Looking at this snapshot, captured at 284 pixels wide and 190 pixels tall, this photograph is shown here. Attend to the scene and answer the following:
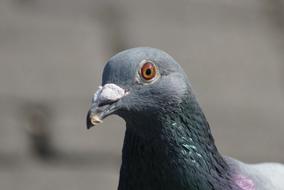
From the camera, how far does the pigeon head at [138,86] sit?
2.56 meters

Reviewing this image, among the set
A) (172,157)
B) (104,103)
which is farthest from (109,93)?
(172,157)

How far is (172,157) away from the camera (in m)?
2.75

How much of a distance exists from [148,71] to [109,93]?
145 millimetres

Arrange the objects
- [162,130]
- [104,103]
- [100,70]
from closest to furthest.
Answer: [104,103] < [162,130] < [100,70]

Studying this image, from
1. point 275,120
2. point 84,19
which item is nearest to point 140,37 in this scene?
point 84,19

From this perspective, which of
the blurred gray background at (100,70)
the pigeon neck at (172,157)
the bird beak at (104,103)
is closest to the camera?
the bird beak at (104,103)

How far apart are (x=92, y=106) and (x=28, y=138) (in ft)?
11.8

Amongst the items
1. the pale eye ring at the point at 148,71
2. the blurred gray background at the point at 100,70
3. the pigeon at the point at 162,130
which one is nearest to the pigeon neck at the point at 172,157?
the pigeon at the point at 162,130

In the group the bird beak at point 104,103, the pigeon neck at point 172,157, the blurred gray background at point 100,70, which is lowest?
the pigeon neck at point 172,157

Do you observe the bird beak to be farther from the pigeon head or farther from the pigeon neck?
the pigeon neck

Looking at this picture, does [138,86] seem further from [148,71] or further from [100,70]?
[100,70]

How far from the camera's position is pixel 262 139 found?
6.36 meters

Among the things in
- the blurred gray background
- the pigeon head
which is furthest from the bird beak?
the blurred gray background

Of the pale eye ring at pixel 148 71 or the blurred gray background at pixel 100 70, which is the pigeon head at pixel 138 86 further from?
the blurred gray background at pixel 100 70
